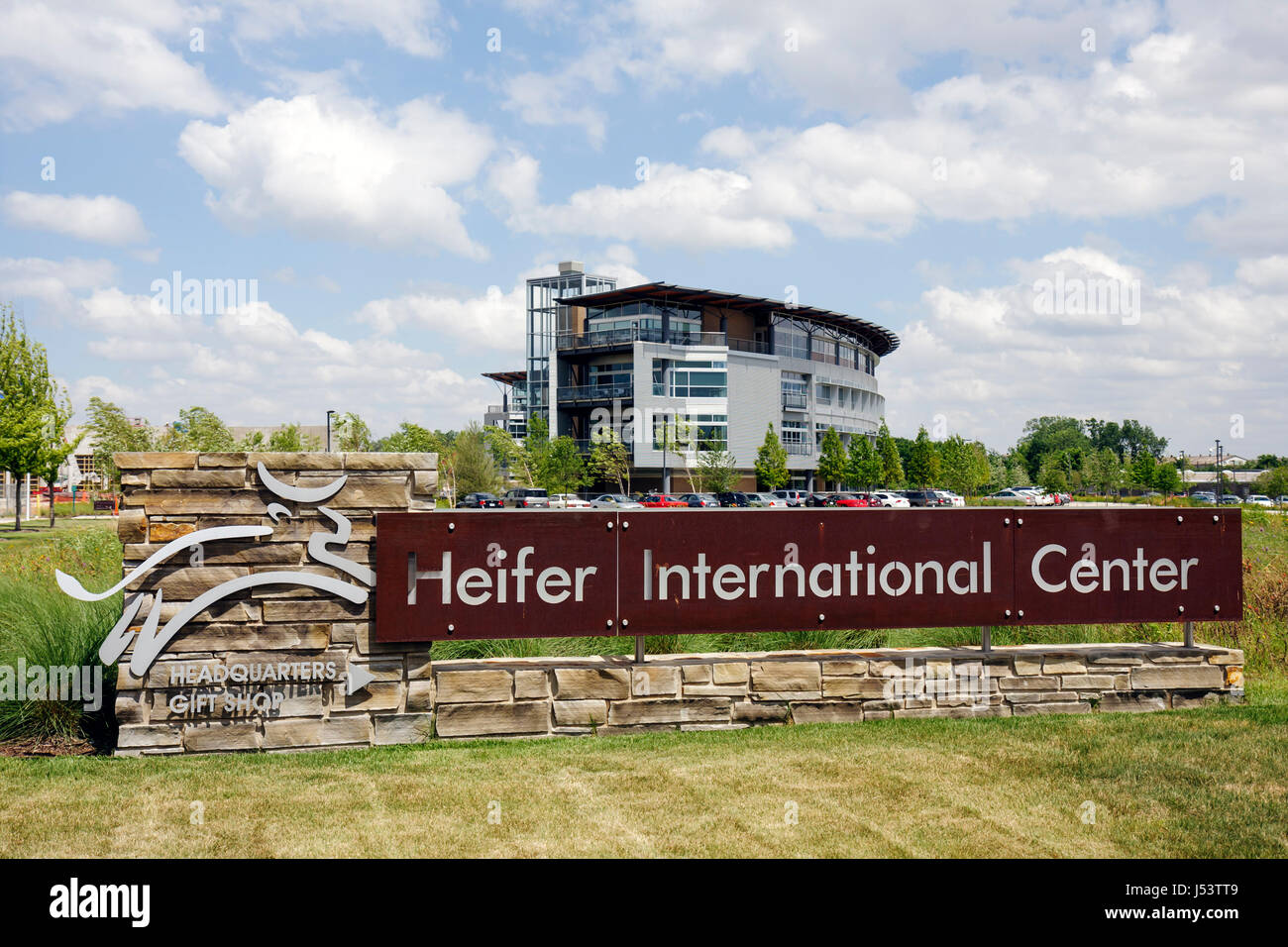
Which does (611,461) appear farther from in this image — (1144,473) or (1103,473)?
(1103,473)

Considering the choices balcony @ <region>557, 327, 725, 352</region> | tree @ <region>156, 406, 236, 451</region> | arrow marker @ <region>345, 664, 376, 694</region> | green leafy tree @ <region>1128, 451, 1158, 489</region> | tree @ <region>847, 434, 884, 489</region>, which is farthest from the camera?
green leafy tree @ <region>1128, 451, 1158, 489</region>

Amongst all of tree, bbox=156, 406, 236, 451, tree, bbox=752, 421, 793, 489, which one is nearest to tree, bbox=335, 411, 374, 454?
tree, bbox=156, 406, 236, 451

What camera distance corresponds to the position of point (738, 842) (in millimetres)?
5027

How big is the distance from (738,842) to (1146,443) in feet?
611

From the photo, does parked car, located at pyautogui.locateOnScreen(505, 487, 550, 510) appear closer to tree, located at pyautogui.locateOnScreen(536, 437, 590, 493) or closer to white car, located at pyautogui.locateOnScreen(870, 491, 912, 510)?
tree, located at pyautogui.locateOnScreen(536, 437, 590, 493)

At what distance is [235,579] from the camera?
7105mm

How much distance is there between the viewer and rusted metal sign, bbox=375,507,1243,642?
739cm

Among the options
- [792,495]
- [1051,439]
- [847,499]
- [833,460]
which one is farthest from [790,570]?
[1051,439]

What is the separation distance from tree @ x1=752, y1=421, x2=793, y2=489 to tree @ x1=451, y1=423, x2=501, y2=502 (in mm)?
22682

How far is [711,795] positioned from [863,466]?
80.2 m

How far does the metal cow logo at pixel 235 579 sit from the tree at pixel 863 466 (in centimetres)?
7872

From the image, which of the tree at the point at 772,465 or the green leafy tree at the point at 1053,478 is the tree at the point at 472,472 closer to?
the tree at the point at 772,465
